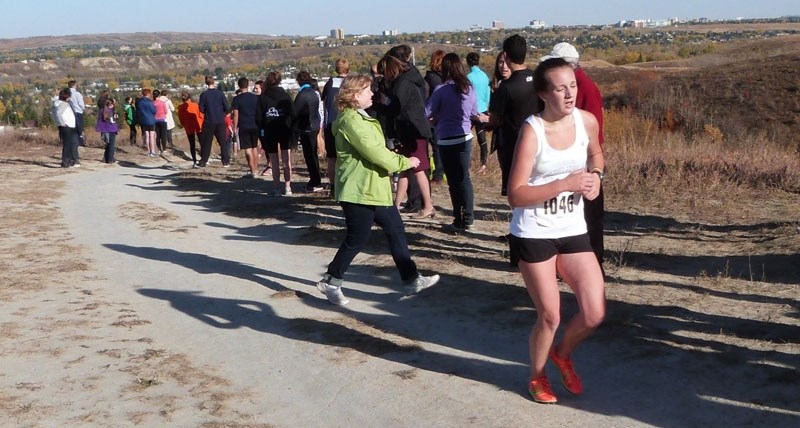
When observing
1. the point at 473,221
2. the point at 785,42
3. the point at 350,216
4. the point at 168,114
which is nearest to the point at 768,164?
the point at 473,221

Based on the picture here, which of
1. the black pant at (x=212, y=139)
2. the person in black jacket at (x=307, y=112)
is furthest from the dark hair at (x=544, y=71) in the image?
the black pant at (x=212, y=139)

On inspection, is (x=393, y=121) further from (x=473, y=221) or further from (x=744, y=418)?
(x=744, y=418)

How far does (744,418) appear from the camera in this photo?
14.8ft

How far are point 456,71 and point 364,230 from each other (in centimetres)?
286

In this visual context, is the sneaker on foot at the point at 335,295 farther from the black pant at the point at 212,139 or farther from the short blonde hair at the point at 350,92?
the black pant at the point at 212,139

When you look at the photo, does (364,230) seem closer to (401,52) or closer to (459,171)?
(459,171)

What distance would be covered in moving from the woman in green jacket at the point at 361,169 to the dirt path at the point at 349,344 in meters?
0.59

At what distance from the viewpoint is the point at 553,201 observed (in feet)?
15.0

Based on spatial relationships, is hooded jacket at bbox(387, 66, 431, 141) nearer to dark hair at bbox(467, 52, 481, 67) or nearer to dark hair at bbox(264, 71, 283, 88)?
dark hair at bbox(467, 52, 481, 67)

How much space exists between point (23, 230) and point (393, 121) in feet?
17.0

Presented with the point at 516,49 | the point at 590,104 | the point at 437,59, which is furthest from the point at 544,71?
the point at 437,59

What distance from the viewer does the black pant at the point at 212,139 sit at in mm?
17812

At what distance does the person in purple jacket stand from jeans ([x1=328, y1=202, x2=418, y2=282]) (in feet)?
7.05

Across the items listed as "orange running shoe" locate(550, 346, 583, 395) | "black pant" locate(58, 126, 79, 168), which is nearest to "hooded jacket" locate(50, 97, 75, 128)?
"black pant" locate(58, 126, 79, 168)
